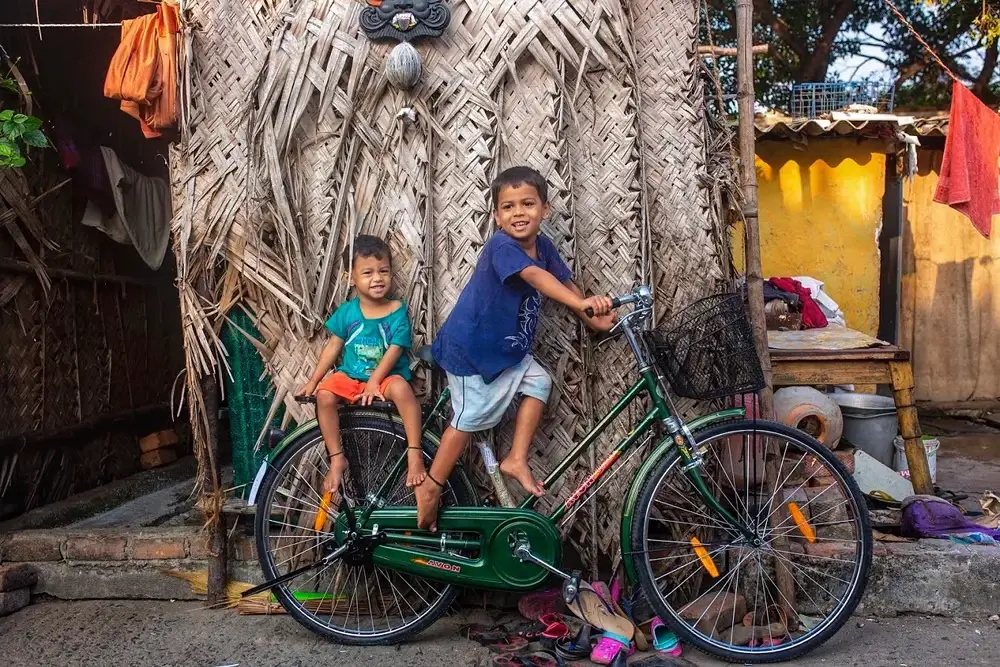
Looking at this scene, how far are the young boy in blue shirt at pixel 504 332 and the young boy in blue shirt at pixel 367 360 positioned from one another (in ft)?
0.58

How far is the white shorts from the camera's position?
116 inches

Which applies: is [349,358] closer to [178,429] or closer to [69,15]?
[69,15]

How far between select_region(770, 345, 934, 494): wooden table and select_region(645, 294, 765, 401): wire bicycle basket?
133cm

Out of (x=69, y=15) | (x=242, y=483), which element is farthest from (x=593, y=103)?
(x=69, y=15)

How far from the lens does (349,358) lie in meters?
3.15

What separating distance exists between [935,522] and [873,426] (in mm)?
1254

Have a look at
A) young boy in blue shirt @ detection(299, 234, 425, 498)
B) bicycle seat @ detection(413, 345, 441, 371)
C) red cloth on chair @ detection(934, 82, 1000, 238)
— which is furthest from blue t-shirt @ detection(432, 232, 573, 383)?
red cloth on chair @ detection(934, 82, 1000, 238)

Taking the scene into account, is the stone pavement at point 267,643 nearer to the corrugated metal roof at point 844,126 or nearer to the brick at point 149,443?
the brick at point 149,443

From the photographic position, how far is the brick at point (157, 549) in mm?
3512

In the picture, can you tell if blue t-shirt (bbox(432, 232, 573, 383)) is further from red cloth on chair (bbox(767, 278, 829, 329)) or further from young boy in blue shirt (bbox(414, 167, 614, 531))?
red cloth on chair (bbox(767, 278, 829, 329))

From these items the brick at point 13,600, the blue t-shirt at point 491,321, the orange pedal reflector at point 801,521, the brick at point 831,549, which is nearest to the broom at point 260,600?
the brick at point 13,600

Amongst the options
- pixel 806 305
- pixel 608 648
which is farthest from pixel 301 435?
pixel 806 305

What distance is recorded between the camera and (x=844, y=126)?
6324mm

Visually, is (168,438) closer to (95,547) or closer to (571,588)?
(95,547)
